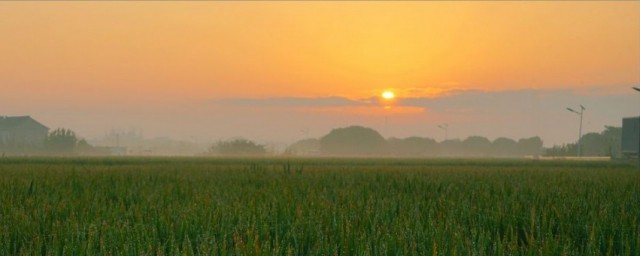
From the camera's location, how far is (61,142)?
8706 centimetres

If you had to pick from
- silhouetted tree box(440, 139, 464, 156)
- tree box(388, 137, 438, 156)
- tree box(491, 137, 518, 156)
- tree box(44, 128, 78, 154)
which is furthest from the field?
tree box(491, 137, 518, 156)

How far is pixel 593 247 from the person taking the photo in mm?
3955

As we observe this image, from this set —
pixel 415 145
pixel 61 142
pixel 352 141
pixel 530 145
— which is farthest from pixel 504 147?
pixel 61 142

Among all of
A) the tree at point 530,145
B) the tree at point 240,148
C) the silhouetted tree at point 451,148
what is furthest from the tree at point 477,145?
the tree at point 240,148

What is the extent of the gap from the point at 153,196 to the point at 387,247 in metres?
4.54

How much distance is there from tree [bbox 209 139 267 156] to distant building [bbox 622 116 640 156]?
72144mm

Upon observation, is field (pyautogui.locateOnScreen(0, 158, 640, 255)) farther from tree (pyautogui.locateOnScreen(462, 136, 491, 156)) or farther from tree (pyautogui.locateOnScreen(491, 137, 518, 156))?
tree (pyautogui.locateOnScreen(491, 137, 518, 156))

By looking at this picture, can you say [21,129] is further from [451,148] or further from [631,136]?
[451,148]

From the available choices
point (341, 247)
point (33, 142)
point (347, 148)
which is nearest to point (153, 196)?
point (341, 247)

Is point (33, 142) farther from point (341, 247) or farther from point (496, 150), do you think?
point (496, 150)

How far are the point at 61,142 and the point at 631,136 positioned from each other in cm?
7605

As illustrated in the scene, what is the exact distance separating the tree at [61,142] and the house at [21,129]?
24.0 ft

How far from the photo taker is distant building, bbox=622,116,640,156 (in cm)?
4509

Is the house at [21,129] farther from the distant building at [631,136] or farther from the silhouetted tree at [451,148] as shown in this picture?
the silhouetted tree at [451,148]
